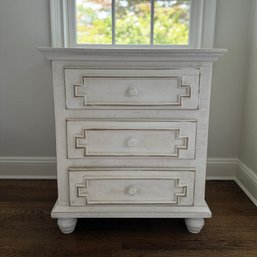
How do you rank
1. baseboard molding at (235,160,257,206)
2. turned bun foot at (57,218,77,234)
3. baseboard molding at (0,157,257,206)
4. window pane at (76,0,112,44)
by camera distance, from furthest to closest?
baseboard molding at (0,157,257,206) → window pane at (76,0,112,44) → baseboard molding at (235,160,257,206) → turned bun foot at (57,218,77,234)

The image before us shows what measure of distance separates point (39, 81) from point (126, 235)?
1080mm

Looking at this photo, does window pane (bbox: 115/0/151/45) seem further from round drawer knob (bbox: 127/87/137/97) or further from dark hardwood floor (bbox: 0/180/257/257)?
dark hardwood floor (bbox: 0/180/257/257)

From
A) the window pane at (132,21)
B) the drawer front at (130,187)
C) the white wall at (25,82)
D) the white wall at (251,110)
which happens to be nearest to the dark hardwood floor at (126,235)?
the drawer front at (130,187)

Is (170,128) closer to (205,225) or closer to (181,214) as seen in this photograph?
(181,214)

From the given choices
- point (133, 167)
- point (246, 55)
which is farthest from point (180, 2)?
point (133, 167)

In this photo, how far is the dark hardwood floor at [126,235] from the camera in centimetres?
115

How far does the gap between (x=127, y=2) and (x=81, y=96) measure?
927 mm

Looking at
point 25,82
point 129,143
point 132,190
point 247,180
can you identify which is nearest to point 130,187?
point 132,190

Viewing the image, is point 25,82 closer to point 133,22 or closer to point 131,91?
point 133,22

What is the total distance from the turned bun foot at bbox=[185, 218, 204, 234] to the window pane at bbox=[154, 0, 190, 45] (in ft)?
3.65

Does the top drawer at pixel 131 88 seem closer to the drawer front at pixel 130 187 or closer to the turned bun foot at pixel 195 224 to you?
the drawer front at pixel 130 187

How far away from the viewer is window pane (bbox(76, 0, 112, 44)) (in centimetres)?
174

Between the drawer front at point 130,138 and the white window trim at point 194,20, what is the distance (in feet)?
2.47

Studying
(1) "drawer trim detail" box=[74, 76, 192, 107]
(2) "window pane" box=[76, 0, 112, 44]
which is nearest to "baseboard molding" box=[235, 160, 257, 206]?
(1) "drawer trim detail" box=[74, 76, 192, 107]
